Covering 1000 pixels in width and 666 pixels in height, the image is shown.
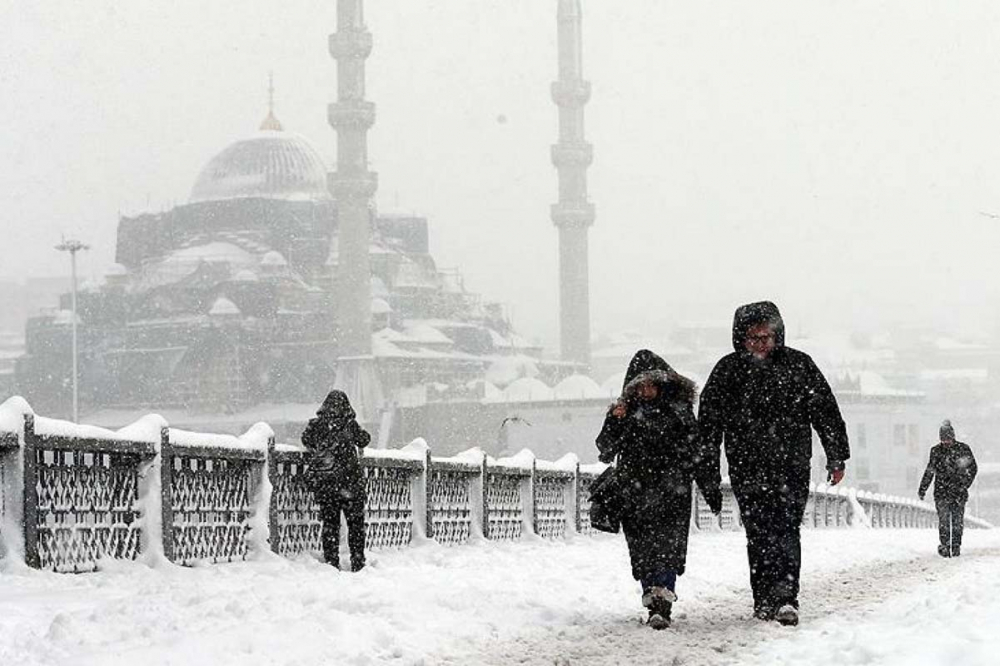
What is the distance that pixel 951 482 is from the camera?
14.2 meters

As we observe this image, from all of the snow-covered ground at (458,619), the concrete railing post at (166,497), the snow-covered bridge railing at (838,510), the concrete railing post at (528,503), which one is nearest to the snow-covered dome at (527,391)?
the snow-covered bridge railing at (838,510)

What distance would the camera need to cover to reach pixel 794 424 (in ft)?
22.3

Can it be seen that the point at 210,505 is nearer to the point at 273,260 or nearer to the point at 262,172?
the point at 273,260

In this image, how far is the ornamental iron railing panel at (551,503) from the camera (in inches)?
569

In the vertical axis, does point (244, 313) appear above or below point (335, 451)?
above

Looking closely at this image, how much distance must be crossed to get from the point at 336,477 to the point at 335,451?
0.17 metres

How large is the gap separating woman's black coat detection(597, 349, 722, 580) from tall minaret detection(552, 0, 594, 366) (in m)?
82.5

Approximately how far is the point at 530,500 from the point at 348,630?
831 centimetres

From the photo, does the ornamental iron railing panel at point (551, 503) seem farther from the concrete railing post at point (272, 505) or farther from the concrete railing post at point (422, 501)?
the concrete railing post at point (272, 505)

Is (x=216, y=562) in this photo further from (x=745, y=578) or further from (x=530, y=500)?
(x=530, y=500)

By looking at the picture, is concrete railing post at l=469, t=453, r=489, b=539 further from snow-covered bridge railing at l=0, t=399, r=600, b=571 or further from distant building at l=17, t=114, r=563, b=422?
distant building at l=17, t=114, r=563, b=422

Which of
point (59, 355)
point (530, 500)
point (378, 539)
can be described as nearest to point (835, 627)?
point (378, 539)

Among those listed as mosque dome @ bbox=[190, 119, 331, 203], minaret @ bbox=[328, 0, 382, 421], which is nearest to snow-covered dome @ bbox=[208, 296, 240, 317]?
mosque dome @ bbox=[190, 119, 331, 203]

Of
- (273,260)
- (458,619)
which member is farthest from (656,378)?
(273,260)
